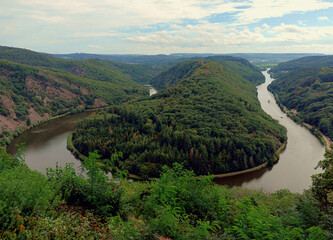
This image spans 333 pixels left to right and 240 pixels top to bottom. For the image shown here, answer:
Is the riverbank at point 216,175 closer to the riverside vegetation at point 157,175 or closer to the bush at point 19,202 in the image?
the riverside vegetation at point 157,175

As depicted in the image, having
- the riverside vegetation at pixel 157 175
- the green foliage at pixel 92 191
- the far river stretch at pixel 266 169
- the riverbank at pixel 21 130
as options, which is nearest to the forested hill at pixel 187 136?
the riverside vegetation at pixel 157 175

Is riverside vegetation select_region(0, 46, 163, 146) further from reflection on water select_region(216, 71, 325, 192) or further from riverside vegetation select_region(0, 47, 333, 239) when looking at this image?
reflection on water select_region(216, 71, 325, 192)

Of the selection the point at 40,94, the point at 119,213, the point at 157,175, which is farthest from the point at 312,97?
the point at 40,94

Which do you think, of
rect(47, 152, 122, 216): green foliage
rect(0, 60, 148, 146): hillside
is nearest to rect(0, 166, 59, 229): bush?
rect(47, 152, 122, 216): green foliage

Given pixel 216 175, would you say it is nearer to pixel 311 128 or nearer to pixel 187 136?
pixel 187 136

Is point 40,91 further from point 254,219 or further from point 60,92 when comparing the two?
point 254,219

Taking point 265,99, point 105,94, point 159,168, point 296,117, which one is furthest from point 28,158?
point 265,99
